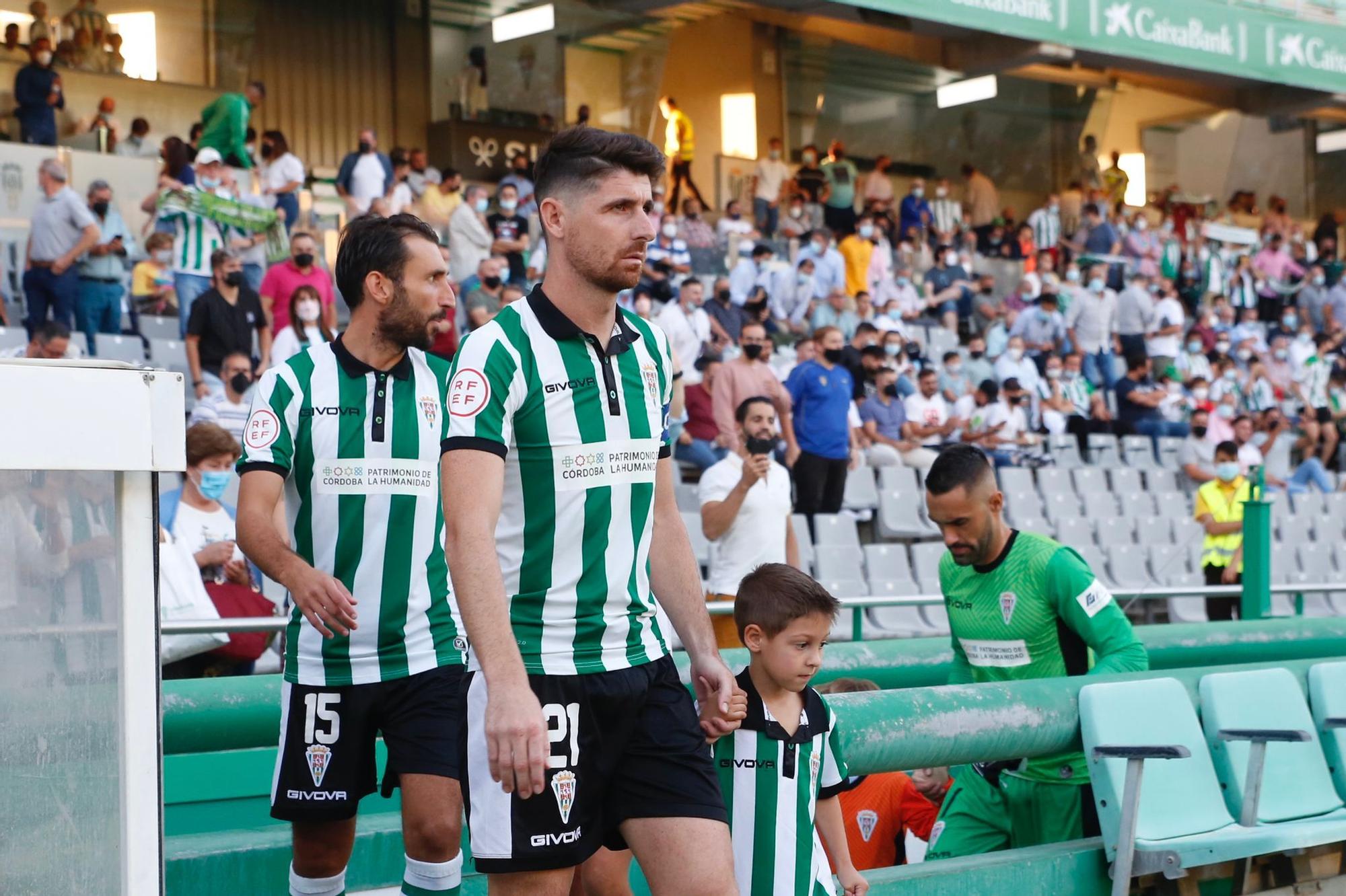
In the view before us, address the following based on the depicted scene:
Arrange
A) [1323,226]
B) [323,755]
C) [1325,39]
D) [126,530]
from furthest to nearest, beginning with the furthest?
[1323,226], [1325,39], [323,755], [126,530]

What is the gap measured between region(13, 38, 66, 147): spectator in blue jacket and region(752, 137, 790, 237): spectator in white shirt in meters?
9.16

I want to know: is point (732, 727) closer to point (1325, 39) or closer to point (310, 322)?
point (310, 322)

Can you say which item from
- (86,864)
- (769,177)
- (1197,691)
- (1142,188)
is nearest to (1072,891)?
(1197,691)

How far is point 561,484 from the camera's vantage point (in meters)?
3.00

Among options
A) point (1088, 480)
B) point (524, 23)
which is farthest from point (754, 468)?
point (524, 23)

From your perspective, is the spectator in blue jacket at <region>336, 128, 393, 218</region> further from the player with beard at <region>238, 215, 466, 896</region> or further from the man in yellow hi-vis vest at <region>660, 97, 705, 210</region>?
the player with beard at <region>238, 215, 466, 896</region>

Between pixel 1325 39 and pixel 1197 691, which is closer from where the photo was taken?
pixel 1197 691

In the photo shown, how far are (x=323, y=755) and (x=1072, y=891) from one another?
231cm

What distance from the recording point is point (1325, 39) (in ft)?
70.4

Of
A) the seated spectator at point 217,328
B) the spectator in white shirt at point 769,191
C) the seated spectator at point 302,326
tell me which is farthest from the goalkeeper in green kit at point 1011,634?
the spectator in white shirt at point 769,191

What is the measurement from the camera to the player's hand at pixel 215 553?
6.84 metres

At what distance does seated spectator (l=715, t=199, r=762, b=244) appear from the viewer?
1995 cm

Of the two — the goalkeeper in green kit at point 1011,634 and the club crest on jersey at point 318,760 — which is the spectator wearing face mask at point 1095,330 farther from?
the club crest on jersey at point 318,760

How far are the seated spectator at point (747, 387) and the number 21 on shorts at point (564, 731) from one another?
9480 millimetres
